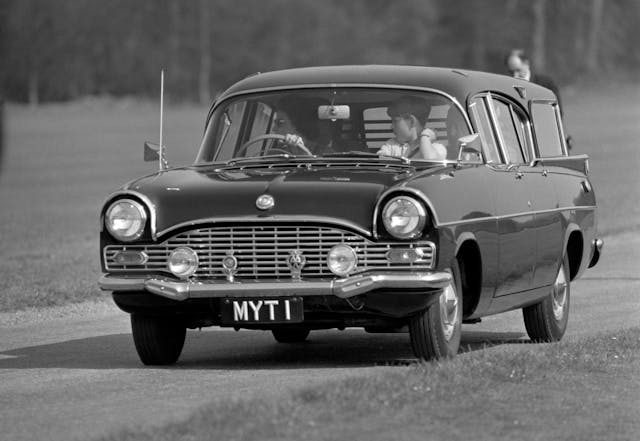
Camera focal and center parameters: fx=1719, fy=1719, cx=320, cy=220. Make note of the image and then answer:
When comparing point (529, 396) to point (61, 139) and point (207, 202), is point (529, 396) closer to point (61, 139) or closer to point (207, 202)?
point (207, 202)

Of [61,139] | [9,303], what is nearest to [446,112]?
[9,303]

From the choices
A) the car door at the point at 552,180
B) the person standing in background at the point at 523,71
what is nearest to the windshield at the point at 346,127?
the car door at the point at 552,180

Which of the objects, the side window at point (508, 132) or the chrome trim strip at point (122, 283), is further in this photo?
the side window at point (508, 132)

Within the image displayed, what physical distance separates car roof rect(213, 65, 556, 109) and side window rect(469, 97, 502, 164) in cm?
7

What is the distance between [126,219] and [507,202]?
220 cm

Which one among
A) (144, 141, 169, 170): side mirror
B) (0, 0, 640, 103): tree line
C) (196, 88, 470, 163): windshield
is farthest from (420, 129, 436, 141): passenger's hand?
(0, 0, 640, 103): tree line

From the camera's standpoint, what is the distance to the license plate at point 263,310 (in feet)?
28.4

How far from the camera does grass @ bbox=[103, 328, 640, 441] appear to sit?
6.68m

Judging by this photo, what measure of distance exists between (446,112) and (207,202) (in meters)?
1.78

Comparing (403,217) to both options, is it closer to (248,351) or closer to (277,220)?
(277,220)

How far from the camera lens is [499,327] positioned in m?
11.6

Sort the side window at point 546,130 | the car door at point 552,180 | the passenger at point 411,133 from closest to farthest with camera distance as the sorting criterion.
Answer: the passenger at point 411,133, the car door at point 552,180, the side window at point 546,130

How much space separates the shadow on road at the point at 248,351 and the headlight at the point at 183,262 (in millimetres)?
712

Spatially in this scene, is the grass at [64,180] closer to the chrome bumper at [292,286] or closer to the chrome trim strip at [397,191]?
the chrome bumper at [292,286]
